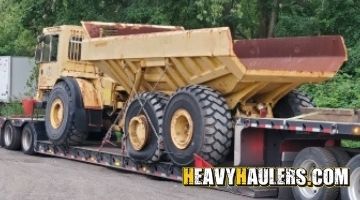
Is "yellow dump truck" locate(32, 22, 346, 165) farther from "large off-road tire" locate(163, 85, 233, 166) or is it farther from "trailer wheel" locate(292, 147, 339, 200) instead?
"trailer wheel" locate(292, 147, 339, 200)

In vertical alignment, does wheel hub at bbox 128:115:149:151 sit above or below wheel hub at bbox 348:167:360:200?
above

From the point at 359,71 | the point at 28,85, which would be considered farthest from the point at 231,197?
the point at 28,85

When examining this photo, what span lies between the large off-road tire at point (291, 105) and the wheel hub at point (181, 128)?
5.36ft

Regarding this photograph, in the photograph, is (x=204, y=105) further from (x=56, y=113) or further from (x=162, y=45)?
(x=56, y=113)

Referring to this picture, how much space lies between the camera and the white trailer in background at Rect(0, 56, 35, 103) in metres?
27.7

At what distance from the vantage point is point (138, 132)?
1320 cm

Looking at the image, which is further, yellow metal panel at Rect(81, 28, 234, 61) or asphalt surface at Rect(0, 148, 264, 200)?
yellow metal panel at Rect(81, 28, 234, 61)

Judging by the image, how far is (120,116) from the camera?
49.5 ft

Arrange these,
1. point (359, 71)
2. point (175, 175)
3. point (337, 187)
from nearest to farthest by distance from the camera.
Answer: point (337, 187) → point (175, 175) → point (359, 71)

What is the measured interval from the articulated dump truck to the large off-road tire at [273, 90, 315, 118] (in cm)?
2

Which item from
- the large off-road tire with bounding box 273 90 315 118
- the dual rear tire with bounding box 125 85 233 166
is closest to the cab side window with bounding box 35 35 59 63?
the dual rear tire with bounding box 125 85 233 166

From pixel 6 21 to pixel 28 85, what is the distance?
4.96 m

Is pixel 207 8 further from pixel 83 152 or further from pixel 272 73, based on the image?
pixel 272 73

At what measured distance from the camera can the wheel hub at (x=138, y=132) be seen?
1293cm
